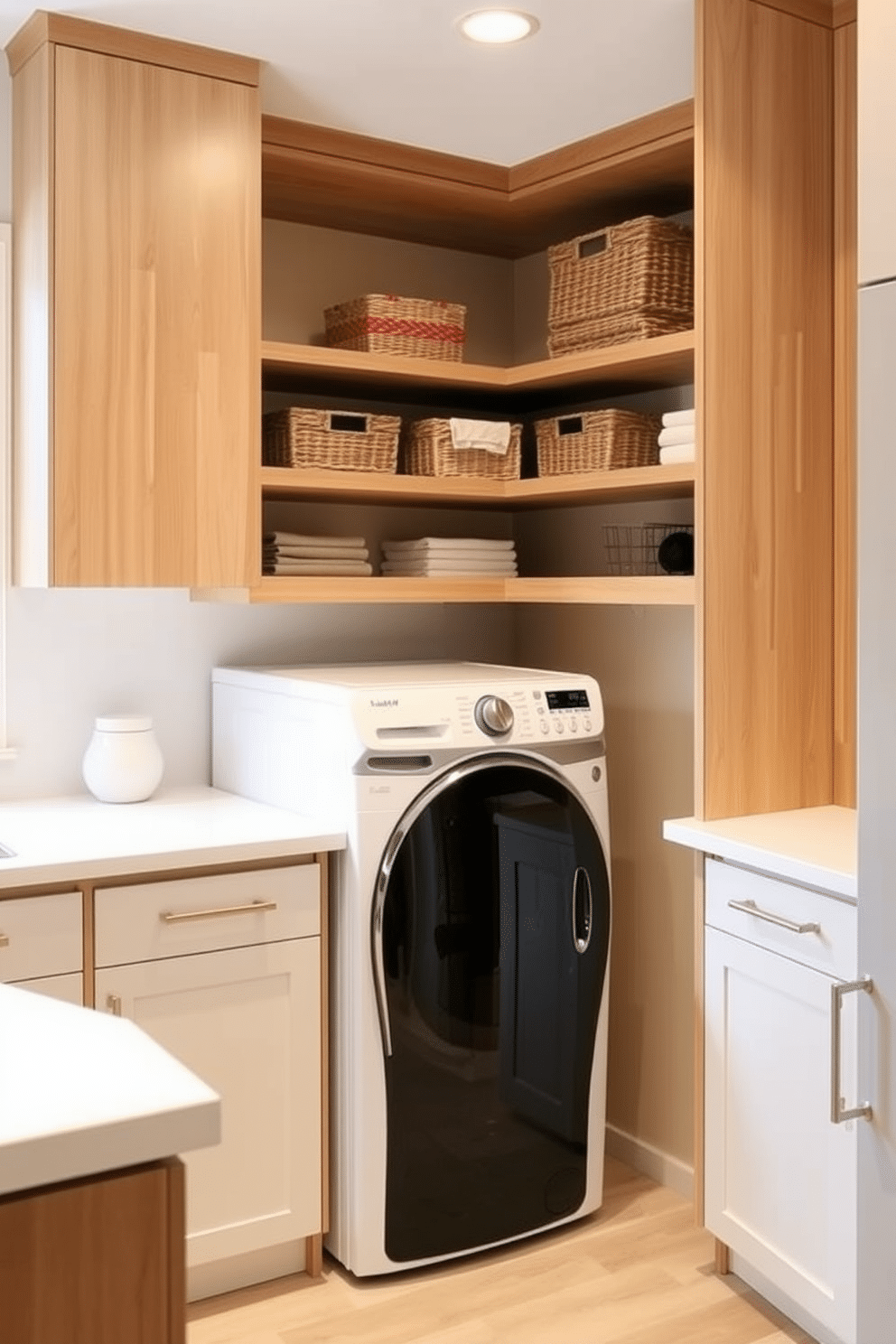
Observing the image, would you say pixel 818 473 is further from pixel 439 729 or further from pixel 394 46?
pixel 394 46

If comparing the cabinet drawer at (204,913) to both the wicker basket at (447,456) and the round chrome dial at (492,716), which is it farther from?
the wicker basket at (447,456)

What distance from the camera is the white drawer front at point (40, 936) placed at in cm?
245

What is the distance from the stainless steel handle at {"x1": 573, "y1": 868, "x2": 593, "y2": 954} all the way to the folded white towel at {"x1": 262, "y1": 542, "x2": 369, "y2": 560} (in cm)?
90

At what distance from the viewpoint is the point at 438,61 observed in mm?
2736

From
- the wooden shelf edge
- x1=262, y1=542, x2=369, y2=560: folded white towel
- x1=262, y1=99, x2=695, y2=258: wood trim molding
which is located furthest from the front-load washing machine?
x1=262, y1=99, x2=695, y2=258: wood trim molding

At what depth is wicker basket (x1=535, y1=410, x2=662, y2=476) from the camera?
3100 millimetres

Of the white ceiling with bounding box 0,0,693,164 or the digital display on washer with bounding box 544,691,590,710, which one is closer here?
the white ceiling with bounding box 0,0,693,164

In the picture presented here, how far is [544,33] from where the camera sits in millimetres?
2600

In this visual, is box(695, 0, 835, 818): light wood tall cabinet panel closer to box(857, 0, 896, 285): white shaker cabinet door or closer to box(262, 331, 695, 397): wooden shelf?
box(262, 331, 695, 397): wooden shelf

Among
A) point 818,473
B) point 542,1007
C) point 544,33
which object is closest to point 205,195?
point 544,33

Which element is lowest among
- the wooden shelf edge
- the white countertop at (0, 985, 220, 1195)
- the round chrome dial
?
the white countertop at (0, 985, 220, 1195)

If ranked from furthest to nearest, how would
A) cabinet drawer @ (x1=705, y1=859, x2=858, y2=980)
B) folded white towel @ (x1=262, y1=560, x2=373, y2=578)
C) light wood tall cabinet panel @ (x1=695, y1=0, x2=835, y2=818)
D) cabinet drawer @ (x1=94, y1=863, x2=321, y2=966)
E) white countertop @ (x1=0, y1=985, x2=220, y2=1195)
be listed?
folded white towel @ (x1=262, y1=560, x2=373, y2=578)
light wood tall cabinet panel @ (x1=695, y1=0, x2=835, y2=818)
cabinet drawer @ (x1=94, y1=863, x2=321, y2=966)
cabinet drawer @ (x1=705, y1=859, x2=858, y2=980)
white countertop @ (x1=0, y1=985, x2=220, y2=1195)

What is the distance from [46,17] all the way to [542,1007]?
2177mm

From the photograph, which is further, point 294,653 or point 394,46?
point 294,653
